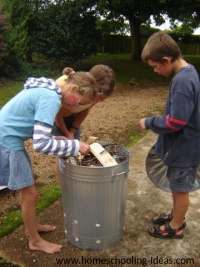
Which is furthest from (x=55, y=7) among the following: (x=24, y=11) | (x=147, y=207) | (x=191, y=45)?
(x=191, y=45)

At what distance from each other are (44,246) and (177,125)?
4.37 ft

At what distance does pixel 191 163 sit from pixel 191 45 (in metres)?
23.8

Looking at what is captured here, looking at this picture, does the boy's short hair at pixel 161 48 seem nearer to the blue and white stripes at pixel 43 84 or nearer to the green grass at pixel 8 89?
the blue and white stripes at pixel 43 84

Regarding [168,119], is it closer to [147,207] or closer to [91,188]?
[91,188]

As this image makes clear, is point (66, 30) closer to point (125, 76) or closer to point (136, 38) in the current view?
point (125, 76)

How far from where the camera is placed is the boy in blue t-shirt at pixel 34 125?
2875 millimetres

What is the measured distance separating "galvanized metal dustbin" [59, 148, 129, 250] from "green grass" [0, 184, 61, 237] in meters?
0.52

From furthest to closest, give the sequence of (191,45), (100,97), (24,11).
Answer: (191,45) < (24,11) < (100,97)

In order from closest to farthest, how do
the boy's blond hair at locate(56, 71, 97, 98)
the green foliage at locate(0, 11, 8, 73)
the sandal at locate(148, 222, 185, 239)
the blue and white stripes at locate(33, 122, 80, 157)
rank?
the blue and white stripes at locate(33, 122, 80, 157), the boy's blond hair at locate(56, 71, 97, 98), the sandal at locate(148, 222, 185, 239), the green foliage at locate(0, 11, 8, 73)

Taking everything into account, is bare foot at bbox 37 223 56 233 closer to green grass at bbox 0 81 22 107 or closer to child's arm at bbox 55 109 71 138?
child's arm at bbox 55 109 71 138

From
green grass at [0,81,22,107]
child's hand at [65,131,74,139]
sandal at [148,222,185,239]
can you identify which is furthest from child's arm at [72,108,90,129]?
green grass at [0,81,22,107]

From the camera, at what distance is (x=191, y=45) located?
26.1m

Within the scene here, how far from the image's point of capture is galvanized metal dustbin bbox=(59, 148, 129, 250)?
311 cm

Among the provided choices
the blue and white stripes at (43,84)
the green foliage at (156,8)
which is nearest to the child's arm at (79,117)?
the blue and white stripes at (43,84)
